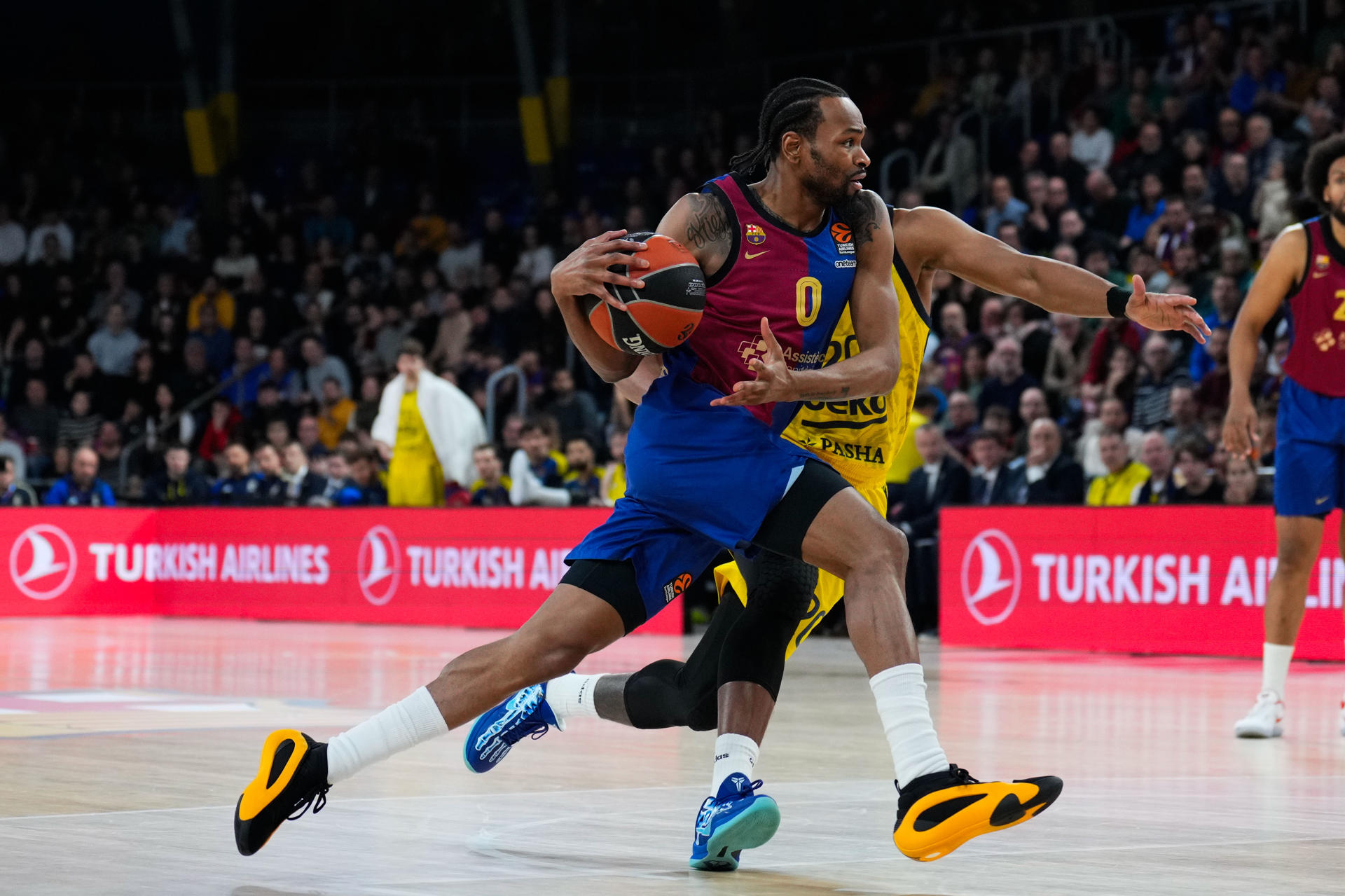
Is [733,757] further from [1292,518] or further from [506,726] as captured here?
[1292,518]

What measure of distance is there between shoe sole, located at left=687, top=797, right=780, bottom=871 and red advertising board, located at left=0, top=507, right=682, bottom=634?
418 inches

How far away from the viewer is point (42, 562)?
17.1 meters

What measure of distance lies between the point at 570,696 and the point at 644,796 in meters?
0.51

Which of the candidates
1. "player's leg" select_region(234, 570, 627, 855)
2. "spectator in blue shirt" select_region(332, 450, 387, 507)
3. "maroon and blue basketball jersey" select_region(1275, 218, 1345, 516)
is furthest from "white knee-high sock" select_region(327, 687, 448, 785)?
"spectator in blue shirt" select_region(332, 450, 387, 507)

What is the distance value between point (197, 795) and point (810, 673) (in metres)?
6.04

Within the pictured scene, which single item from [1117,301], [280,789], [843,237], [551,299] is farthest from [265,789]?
[551,299]

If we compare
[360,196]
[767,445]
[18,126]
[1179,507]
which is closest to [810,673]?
[1179,507]

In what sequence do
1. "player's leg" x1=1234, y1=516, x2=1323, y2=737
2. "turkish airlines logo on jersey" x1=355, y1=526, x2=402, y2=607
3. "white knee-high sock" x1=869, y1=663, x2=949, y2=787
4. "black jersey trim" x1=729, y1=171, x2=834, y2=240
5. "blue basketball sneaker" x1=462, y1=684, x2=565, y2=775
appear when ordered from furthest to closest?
1. "turkish airlines logo on jersey" x1=355, y1=526, x2=402, y2=607
2. "player's leg" x1=1234, y1=516, x2=1323, y2=737
3. "blue basketball sneaker" x1=462, y1=684, x2=565, y2=775
4. "black jersey trim" x1=729, y1=171, x2=834, y2=240
5. "white knee-high sock" x1=869, y1=663, x2=949, y2=787

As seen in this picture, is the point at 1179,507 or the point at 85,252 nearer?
the point at 1179,507

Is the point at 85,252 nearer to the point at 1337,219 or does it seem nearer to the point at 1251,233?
the point at 1251,233

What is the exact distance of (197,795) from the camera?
18.8 ft

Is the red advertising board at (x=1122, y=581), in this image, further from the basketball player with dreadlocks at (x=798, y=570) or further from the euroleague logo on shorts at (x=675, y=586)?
the euroleague logo on shorts at (x=675, y=586)

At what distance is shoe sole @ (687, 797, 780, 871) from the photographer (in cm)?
450

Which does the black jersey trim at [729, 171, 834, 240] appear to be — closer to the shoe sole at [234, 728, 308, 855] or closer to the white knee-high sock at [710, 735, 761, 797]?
the white knee-high sock at [710, 735, 761, 797]
